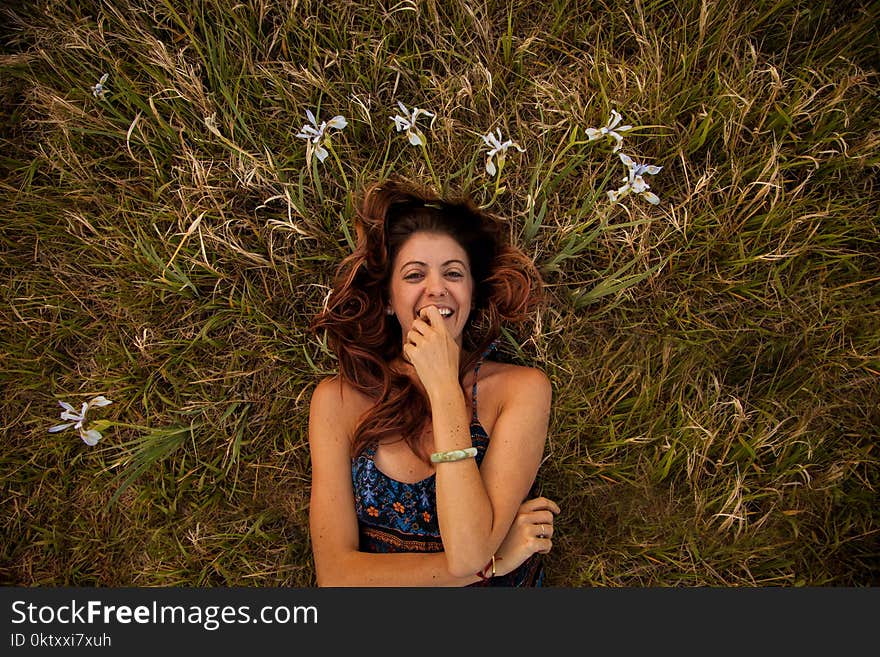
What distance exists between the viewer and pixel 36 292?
2912 mm

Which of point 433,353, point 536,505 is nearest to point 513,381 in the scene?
point 433,353

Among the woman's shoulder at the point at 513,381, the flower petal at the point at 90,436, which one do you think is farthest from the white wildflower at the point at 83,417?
the woman's shoulder at the point at 513,381

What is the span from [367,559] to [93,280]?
1823 millimetres

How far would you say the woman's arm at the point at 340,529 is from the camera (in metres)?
2.16

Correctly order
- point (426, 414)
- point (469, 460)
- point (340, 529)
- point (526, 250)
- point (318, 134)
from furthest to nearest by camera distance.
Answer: point (526, 250), point (318, 134), point (426, 414), point (340, 529), point (469, 460)

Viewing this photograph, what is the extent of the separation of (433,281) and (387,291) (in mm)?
279

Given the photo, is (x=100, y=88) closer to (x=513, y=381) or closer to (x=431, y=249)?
(x=431, y=249)

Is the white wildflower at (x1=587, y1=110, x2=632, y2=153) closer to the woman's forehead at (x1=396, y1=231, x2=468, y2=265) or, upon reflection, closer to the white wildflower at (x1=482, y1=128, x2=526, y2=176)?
the white wildflower at (x1=482, y1=128, x2=526, y2=176)

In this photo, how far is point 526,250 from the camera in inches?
109

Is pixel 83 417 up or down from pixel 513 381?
up

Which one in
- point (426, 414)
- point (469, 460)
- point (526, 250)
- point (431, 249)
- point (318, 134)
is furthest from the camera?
point (526, 250)

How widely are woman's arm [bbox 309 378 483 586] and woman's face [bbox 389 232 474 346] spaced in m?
0.44

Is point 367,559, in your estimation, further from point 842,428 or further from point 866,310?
point 866,310

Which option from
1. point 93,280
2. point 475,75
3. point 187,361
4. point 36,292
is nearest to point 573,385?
point 475,75
